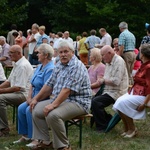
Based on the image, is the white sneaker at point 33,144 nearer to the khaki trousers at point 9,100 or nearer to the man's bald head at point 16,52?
the khaki trousers at point 9,100

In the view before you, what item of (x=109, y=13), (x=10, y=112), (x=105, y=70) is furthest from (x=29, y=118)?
(x=109, y=13)

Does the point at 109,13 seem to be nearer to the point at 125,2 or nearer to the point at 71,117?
the point at 125,2

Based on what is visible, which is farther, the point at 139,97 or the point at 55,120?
the point at 139,97

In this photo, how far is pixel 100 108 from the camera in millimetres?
6980

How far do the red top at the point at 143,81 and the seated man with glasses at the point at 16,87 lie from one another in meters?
1.53

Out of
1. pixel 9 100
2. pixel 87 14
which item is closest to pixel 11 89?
pixel 9 100

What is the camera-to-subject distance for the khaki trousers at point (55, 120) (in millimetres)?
5496

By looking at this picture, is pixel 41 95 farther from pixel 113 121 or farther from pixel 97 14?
pixel 97 14

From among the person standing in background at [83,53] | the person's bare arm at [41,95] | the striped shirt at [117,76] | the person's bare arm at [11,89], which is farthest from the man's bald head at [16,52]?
the person standing in background at [83,53]

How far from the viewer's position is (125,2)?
28219mm

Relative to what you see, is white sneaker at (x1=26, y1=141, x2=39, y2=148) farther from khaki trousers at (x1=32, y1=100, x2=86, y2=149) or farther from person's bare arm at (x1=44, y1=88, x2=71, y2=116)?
person's bare arm at (x1=44, y1=88, x2=71, y2=116)

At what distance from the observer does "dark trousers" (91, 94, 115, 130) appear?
698 cm

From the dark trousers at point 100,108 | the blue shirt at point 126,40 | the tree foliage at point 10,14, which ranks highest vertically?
the tree foliage at point 10,14

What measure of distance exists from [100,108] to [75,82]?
1457 mm
